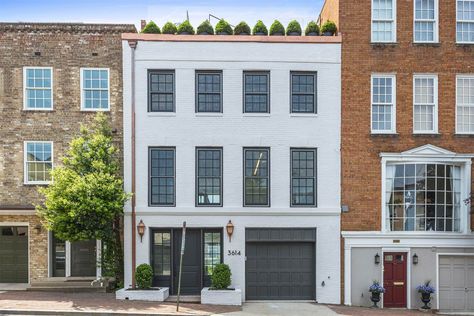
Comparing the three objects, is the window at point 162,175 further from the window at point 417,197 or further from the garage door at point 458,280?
the garage door at point 458,280

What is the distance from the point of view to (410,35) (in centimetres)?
1764

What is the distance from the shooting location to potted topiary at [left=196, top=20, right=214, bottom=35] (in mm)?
17781

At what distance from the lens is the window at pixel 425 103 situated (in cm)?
1767

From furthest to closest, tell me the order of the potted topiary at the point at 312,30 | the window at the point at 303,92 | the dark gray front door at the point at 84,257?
1. the dark gray front door at the point at 84,257
2. the potted topiary at the point at 312,30
3. the window at the point at 303,92

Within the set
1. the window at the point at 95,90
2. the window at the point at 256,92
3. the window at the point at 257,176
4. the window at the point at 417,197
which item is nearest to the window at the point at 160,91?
the window at the point at 95,90

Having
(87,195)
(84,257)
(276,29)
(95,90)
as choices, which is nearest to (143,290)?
(84,257)

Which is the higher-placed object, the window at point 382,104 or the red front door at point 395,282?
the window at point 382,104

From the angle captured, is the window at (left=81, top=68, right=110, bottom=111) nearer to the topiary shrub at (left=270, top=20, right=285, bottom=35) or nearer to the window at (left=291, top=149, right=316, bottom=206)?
the topiary shrub at (left=270, top=20, right=285, bottom=35)

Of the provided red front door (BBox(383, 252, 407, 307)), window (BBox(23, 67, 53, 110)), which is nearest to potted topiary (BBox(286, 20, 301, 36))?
red front door (BBox(383, 252, 407, 307))

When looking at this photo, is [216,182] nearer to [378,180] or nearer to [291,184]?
[291,184]

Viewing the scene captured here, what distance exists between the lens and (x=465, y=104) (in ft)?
58.3

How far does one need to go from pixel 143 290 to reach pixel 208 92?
7.77 metres

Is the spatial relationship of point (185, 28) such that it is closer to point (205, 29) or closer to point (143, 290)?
point (205, 29)

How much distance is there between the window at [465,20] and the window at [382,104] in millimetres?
3287
